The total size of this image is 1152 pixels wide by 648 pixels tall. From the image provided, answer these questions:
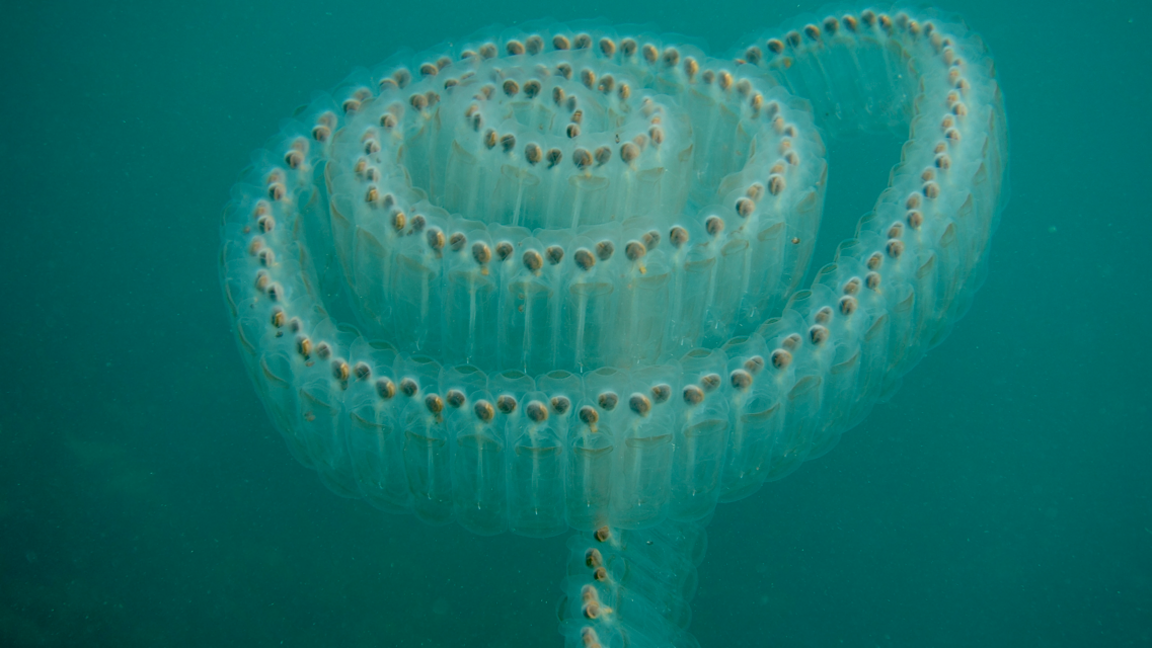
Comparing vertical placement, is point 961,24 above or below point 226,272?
above

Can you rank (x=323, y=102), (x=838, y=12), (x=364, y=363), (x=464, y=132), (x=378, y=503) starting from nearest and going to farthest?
(x=364, y=363) → (x=378, y=503) → (x=464, y=132) → (x=323, y=102) → (x=838, y=12)

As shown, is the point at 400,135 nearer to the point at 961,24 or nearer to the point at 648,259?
the point at 648,259

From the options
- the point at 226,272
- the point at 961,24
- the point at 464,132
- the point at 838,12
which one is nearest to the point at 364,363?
the point at 226,272
